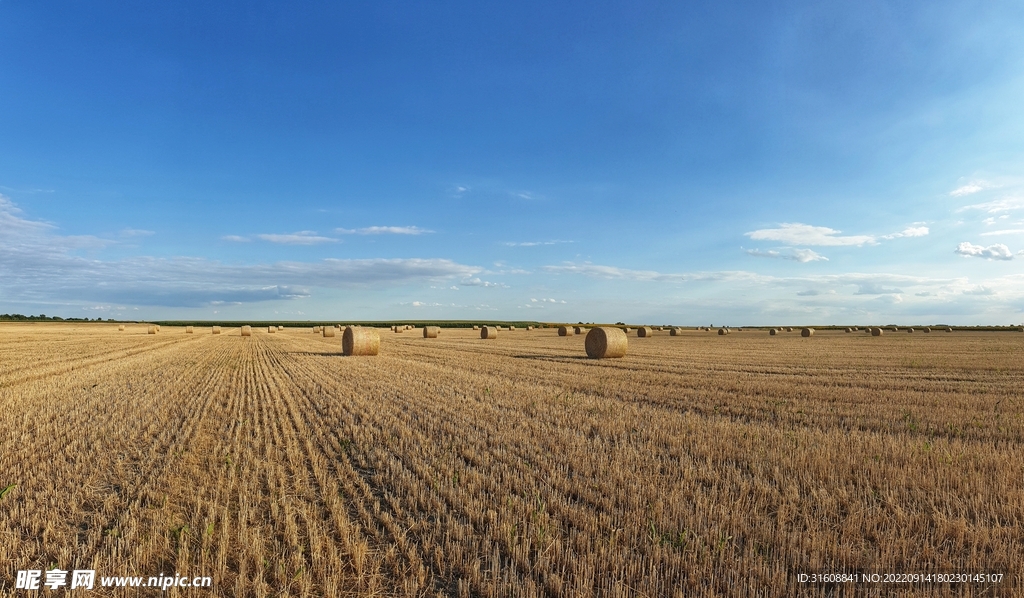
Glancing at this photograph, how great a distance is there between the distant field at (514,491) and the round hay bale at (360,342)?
11.2 meters

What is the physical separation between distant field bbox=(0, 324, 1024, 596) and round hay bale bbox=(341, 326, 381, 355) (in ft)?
36.6

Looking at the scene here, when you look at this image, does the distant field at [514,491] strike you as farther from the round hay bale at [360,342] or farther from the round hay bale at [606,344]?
the round hay bale at [360,342]

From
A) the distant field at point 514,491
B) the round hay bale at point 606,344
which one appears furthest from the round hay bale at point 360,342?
the distant field at point 514,491

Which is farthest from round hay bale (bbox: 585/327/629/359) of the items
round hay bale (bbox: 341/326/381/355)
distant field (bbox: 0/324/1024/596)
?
distant field (bbox: 0/324/1024/596)

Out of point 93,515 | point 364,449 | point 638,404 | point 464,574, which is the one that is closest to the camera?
point 464,574

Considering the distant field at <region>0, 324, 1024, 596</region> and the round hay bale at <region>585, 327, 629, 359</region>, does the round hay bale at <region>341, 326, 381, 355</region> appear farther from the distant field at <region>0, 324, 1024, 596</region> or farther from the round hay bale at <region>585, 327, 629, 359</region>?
the distant field at <region>0, 324, 1024, 596</region>

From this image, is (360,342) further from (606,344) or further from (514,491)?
(514,491)

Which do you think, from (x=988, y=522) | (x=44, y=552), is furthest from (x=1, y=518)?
(x=988, y=522)

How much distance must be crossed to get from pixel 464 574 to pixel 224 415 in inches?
272

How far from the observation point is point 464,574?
375 centimetres

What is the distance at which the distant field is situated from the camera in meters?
3.77

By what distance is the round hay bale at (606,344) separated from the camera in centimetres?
2095

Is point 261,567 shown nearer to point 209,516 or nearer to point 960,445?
point 209,516

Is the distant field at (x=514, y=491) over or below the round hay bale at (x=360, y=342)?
below
